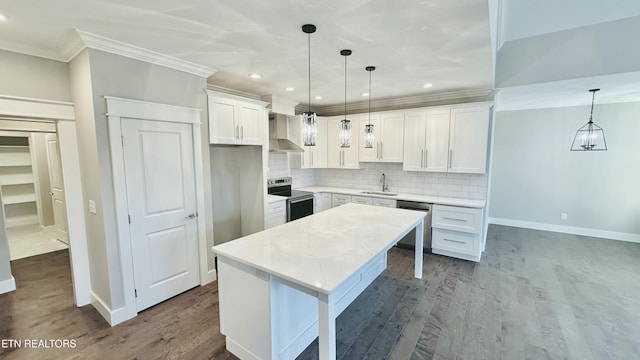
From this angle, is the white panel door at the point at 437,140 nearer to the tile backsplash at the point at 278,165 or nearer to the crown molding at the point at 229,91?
the tile backsplash at the point at 278,165

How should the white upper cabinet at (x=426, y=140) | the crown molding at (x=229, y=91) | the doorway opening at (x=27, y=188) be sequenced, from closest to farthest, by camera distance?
the crown molding at (x=229, y=91) → the white upper cabinet at (x=426, y=140) → the doorway opening at (x=27, y=188)

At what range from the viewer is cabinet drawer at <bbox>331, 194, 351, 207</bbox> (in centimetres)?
488

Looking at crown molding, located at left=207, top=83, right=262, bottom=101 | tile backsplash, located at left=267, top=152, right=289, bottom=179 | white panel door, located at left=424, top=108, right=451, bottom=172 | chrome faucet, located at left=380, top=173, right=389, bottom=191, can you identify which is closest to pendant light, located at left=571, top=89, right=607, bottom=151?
white panel door, located at left=424, top=108, right=451, bottom=172

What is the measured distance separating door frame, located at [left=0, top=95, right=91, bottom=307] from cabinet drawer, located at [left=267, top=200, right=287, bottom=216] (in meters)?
2.07

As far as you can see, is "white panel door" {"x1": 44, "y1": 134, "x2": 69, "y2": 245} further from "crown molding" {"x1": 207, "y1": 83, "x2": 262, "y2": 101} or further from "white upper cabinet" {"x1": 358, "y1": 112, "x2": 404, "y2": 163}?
"white upper cabinet" {"x1": 358, "y1": 112, "x2": 404, "y2": 163}

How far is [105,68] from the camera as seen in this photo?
2334 millimetres

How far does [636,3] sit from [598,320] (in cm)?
355

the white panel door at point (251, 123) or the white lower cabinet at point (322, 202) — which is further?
the white lower cabinet at point (322, 202)

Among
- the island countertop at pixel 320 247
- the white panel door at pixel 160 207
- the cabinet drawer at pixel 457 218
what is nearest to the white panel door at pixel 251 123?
the white panel door at pixel 160 207

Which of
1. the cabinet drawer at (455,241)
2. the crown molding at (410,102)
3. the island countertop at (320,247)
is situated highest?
the crown molding at (410,102)

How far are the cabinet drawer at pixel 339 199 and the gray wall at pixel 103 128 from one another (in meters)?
3.14

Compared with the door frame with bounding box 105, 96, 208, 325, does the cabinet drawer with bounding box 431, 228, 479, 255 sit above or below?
below

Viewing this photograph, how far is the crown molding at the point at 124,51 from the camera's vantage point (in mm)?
2189

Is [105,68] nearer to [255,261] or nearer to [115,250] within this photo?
[115,250]
